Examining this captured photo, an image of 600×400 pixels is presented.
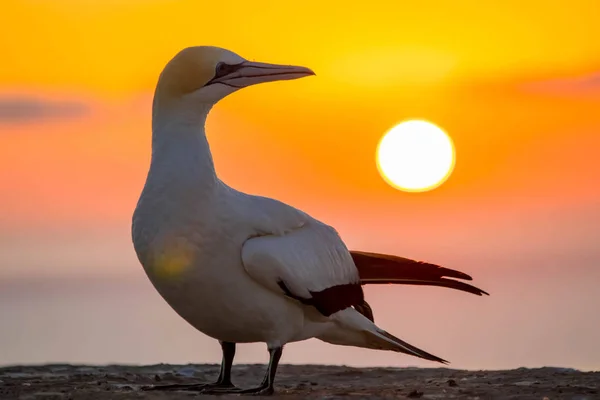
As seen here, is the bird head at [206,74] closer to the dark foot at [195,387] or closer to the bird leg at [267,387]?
the bird leg at [267,387]

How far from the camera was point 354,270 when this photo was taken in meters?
13.2

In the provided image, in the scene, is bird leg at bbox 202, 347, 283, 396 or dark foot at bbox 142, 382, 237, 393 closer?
bird leg at bbox 202, 347, 283, 396

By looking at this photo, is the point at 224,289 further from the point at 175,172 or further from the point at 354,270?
the point at 354,270

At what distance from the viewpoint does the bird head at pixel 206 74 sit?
11.9 metres

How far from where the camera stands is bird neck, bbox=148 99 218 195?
1162 cm

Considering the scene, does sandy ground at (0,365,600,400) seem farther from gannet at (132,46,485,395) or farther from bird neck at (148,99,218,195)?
bird neck at (148,99,218,195)

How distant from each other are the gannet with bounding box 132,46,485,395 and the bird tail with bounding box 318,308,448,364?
33mm

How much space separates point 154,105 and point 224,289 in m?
1.78

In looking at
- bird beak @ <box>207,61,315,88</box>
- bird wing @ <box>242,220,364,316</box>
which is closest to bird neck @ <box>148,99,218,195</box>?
bird beak @ <box>207,61,315,88</box>

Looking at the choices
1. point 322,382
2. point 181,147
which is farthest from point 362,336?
point 181,147

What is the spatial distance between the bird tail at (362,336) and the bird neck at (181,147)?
6.53 feet

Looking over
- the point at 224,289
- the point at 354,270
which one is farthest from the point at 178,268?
the point at 354,270

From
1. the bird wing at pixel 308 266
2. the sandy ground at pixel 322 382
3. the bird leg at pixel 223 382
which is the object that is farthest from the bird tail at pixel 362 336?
the bird leg at pixel 223 382

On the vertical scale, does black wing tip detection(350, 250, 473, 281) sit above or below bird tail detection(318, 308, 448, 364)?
above
